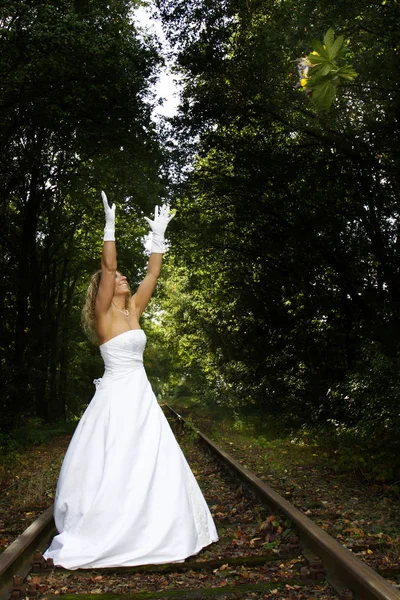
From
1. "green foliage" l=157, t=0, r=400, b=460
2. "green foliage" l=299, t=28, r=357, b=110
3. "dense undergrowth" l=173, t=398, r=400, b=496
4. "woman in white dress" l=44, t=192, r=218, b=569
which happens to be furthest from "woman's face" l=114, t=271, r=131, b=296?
"green foliage" l=157, t=0, r=400, b=460

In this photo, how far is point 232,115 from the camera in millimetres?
14797

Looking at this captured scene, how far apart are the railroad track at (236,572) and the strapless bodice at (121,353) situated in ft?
4.72

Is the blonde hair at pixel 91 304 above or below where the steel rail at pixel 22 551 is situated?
above

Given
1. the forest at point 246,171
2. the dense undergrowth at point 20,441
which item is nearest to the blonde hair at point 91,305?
the forest at point 246,171

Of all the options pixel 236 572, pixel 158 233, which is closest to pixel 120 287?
pixel 158 233

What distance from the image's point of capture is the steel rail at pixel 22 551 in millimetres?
4012

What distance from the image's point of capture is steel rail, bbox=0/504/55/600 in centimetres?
401

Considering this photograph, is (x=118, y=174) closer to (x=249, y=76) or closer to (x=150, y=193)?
(x=150, y=193)

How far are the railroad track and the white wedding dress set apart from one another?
13 centimetres

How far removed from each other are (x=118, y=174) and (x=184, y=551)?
548 inches

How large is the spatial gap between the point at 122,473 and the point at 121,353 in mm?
953

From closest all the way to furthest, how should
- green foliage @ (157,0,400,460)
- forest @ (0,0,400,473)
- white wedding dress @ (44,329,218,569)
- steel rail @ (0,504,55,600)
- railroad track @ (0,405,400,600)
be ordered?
railroad track @ (0,405,400,600) < steel rail @ (0,504,55,600) < white wedding dress @ (44,329,218,569) < green foliage @ (157,0,400,460) < forest @ (0,0,400,473)

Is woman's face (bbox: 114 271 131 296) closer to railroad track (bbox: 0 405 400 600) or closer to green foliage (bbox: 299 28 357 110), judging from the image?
railroad track (bbox: 0 405 400 600)

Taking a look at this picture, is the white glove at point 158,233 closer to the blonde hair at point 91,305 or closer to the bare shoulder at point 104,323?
the blonde hair at point 91,305
